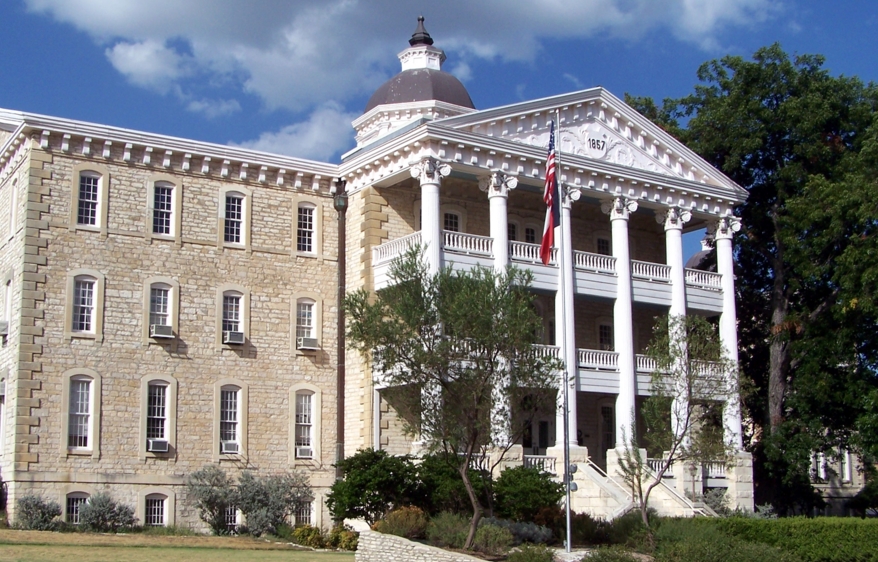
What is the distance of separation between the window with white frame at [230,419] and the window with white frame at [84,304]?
14.7 ft

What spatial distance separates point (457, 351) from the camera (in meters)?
24.7

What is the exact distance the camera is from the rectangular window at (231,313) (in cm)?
3416

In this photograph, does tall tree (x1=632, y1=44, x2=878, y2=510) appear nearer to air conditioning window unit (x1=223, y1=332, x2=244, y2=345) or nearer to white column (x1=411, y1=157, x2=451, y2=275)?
white column (x1=411, y1=157, x2=451, y2=275)

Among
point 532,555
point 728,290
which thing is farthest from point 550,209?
point 728,290

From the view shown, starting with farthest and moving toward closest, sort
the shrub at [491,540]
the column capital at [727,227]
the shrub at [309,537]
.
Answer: the column capital at [727,227]
the shrub at [309,537]
the shrub at [491,540]

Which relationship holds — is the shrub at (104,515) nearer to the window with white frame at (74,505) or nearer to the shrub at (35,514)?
the window with white frame at (74,505)

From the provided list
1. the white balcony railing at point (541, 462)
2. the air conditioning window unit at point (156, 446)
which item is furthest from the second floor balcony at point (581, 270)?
the air conditioning window unit at point (156, 446)

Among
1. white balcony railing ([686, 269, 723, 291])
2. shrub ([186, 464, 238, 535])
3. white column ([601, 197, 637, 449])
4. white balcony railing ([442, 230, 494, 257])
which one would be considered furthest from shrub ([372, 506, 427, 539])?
white balcony railing ([686, 269, 723, 291])

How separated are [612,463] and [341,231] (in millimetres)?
11616

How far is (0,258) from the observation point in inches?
1319

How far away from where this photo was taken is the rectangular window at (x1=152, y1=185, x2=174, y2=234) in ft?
110

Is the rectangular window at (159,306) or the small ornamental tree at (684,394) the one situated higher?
the rectangular window at (159,306)

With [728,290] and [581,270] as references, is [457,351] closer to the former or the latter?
[581,270]

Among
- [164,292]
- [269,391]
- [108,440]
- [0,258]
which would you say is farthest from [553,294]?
[0,258]
